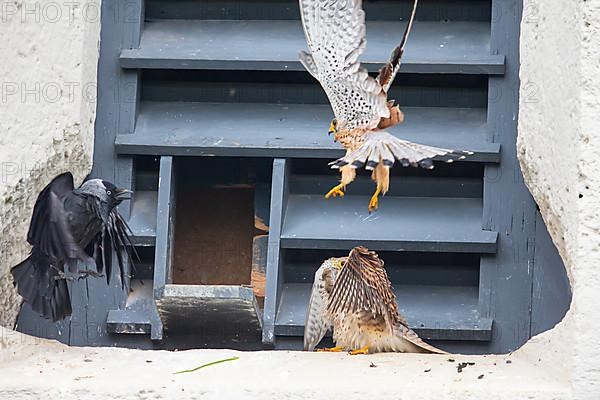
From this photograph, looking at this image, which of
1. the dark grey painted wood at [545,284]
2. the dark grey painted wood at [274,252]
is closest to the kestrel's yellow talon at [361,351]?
the dark grey painted wood at [274,252]

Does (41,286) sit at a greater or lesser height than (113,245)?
lesser

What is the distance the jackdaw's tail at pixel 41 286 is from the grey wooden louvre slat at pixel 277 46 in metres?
0.72

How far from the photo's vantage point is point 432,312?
4.45m

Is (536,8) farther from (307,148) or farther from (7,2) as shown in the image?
(7,2)

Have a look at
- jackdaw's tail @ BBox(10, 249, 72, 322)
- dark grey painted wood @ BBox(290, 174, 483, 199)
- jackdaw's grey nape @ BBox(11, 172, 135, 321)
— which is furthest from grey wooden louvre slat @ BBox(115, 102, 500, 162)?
jackdaw's tail @ BBox(10, 249, 72, 322)

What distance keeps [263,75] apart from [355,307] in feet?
2.75

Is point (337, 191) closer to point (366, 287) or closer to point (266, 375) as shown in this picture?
point (366, 287)

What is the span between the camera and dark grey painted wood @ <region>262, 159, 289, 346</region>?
440cm

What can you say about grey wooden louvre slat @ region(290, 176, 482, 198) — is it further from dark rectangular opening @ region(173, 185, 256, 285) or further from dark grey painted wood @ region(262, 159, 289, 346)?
dark rectangular opening @ region(173, 185, 256, 285)

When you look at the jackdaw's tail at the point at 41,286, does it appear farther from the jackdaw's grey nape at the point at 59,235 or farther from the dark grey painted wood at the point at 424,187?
the dark grey painted wood at the point at 424,187

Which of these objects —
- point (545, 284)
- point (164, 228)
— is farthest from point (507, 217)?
point (164, 228)

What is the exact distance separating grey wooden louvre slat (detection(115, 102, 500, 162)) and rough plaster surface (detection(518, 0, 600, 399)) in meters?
0.70

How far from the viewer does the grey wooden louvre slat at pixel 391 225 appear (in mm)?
4406

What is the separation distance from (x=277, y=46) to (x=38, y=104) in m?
0.84
